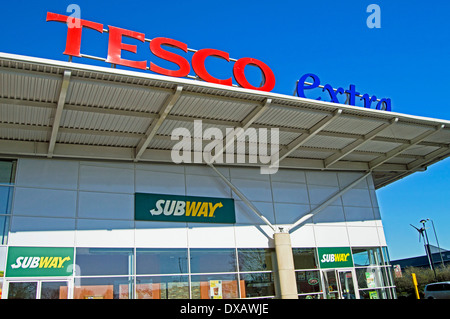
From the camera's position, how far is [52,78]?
11906mm

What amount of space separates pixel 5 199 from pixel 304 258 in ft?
42.9

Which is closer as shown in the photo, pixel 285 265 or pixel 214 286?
pixel 214 286

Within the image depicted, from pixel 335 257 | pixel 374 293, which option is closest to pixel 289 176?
pixel 335 257

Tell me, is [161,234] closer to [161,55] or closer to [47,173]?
[47,173]

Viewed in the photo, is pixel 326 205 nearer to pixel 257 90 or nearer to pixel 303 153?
pixel 303 153

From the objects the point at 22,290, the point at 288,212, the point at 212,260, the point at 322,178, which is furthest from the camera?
the point at 322,178

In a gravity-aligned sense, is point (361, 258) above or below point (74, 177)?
below

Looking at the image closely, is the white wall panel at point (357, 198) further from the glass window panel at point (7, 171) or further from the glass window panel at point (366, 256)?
the glass window panel at point (7, 171)

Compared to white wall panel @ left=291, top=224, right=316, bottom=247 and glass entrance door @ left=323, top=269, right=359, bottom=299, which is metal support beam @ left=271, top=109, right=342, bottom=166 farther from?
glass entrance door @ left=323, top=269, right=359, bottom=299

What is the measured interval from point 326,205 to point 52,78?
1434 cm

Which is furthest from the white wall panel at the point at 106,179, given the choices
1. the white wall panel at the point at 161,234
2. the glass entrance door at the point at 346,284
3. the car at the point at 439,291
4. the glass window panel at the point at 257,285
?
the car at the point at 439,291

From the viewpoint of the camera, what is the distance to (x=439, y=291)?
25875mm

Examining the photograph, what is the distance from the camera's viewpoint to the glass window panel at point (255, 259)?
17.6 meters

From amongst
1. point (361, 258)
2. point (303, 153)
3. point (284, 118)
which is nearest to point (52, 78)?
point (284, 118)
